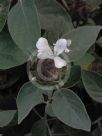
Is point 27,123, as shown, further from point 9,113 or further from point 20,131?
point 9,113

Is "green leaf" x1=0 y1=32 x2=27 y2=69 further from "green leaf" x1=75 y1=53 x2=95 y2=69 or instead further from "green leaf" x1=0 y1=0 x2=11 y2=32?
"green leaf" x1=75 y1=53 x2=95 y2=69

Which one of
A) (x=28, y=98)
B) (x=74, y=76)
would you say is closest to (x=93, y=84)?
(x=74, y=76)

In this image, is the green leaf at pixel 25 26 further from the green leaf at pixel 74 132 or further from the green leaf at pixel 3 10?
the green leaf at pixel 74 132

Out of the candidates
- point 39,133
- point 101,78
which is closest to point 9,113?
point 39,133

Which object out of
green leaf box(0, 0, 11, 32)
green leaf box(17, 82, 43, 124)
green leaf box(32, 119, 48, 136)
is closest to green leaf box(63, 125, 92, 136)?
green leaf box(32, 119, 48, 136)

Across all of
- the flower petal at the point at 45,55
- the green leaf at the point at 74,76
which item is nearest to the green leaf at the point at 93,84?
the green leaf at the point at 74,76
